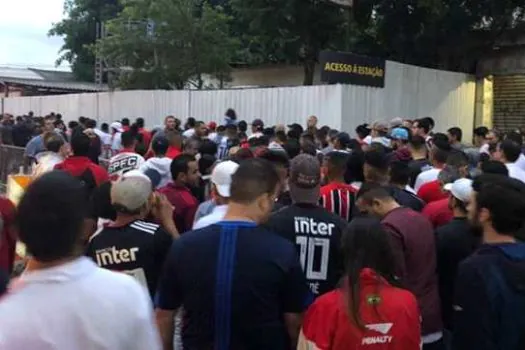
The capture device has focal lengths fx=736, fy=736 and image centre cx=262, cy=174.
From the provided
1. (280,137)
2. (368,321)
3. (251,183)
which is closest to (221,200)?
(251,183)

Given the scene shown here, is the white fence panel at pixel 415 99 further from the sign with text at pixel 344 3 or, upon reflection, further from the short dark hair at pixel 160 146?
the short dark hair at pixel 160 146

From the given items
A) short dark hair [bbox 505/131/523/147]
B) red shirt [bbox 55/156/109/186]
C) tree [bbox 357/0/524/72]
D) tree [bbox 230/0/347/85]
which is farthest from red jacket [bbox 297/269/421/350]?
tree [bbox 230/0/347/85]

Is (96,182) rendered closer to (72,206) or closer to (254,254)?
(254,254)

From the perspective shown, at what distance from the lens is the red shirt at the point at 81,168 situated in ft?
24.7

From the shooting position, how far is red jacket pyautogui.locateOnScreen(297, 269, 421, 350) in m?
3.25

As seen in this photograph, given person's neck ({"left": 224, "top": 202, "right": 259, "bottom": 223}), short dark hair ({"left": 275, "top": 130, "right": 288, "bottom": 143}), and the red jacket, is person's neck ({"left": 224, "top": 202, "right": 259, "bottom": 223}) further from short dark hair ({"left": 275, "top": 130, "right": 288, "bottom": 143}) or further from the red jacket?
short dark hair ({"left": 275, "top": 130, "right": 288, "bottom": 143})

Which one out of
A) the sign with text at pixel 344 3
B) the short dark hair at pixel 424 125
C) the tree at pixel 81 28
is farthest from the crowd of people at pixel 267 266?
the tree at pixel 81 28

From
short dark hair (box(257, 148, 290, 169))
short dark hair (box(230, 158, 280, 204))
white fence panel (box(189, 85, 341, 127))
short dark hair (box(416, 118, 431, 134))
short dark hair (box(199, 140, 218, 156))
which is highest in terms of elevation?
white fence panel (box(189, 85, 341, 127))

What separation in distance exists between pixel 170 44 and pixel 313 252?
23736 millimetres

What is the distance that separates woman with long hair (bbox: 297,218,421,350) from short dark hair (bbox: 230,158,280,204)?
1.61 feet

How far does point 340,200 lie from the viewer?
5855 millimetres

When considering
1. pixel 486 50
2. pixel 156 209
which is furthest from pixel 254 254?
pixel 486 50

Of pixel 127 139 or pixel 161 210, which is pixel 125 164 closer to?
pixel 127 139

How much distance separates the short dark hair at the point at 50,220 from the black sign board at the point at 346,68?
15430 millimetres
